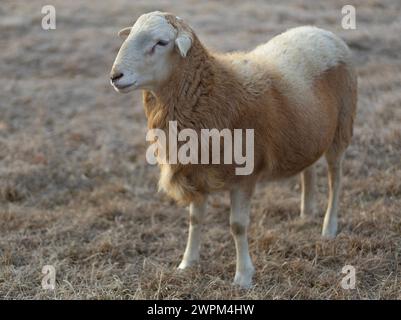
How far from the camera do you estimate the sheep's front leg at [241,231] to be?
4.44m

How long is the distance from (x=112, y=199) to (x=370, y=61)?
21.6 ft

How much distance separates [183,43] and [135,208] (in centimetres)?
252

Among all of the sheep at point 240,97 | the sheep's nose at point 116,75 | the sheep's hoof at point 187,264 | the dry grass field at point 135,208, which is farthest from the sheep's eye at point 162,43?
the sheep's hoof at point 187,264

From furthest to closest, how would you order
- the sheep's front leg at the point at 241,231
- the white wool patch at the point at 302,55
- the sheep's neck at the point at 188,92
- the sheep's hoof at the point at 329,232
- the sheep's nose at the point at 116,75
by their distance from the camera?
the sheep's hoof at the point at 329,232 → the white wool patch at the point at 302,55 → the sheep's front leg at the point at 241,231 → the sheep's neck at the point at 188,92 → the sheep's nose at the point at 116,75

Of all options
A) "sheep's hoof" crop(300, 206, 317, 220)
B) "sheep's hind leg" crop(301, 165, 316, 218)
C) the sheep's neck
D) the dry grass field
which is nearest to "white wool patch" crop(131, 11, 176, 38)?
the sheep's neck

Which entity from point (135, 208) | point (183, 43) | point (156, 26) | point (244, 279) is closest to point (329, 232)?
point (244, 279)

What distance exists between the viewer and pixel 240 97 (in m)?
4.30

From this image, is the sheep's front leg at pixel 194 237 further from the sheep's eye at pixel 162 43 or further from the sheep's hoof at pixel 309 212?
the sheep's eye at pixel 162 43

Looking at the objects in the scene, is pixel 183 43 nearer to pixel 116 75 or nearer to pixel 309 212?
pixel 116 75

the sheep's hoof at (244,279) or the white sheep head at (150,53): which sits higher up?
the white sheep head at (150,53)

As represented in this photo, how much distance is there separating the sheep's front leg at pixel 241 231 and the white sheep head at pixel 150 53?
1129 mm

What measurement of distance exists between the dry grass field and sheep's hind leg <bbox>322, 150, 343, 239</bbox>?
14cm

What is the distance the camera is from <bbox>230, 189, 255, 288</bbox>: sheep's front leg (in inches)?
175

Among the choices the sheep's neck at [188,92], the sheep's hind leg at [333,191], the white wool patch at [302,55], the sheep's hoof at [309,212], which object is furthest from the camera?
the sheep's hoof at [309,212]
